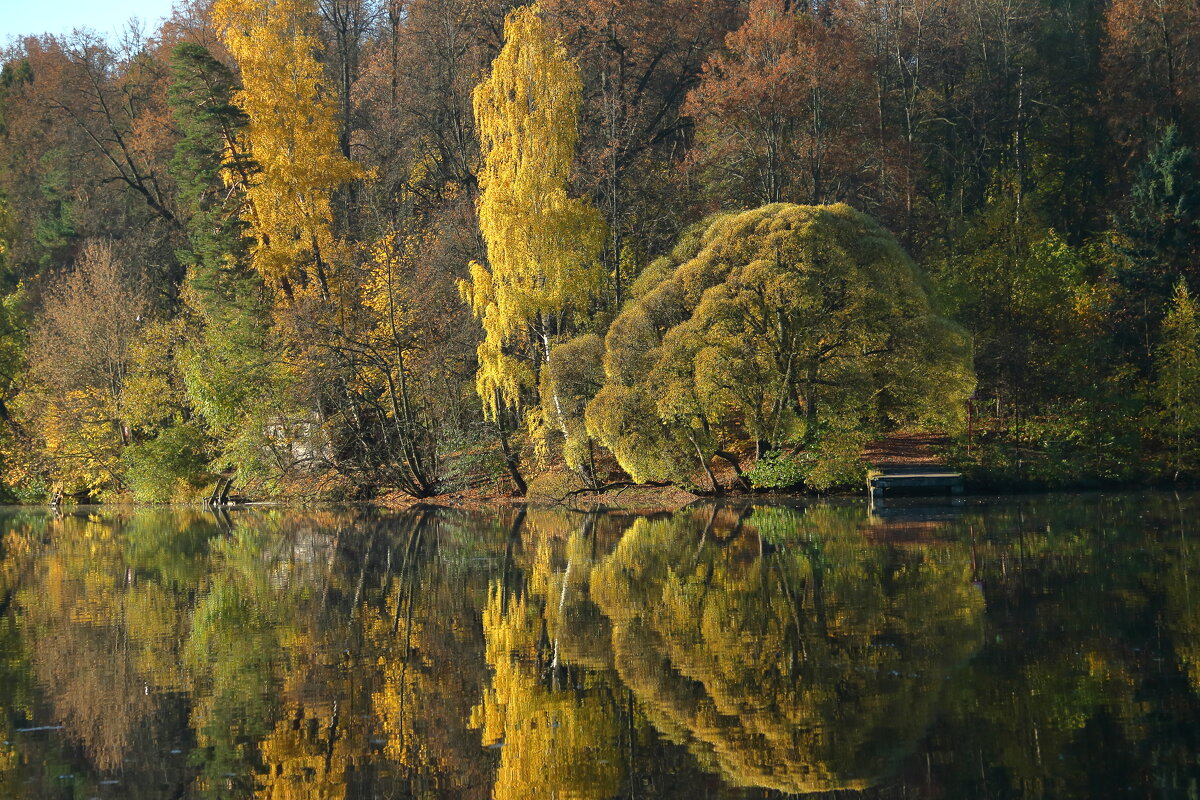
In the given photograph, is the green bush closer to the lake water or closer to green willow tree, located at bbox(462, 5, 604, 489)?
green willow tree, located at bbox(462, 5, 604, 489)

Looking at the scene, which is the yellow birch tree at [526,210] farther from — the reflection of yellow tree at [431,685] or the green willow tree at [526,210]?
the reflection of yellow tree at [431,685]

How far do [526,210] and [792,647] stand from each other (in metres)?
25.1

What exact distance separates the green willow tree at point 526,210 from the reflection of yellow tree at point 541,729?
22.7m

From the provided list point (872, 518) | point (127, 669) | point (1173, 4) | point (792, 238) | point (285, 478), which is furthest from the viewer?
point (1173, 4)

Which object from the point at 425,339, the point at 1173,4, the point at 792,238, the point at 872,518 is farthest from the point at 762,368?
the point at 1173,4

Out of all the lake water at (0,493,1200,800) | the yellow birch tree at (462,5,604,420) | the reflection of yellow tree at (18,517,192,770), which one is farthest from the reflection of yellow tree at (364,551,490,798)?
the yellow birch tree at (462,5,604,420)

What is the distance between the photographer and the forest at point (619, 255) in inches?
1307

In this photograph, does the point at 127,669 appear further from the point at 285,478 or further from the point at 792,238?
the point at 285,478

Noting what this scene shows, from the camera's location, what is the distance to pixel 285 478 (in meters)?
41.9

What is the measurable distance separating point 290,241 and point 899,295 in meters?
22.6

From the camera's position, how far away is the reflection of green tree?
8.96 metres

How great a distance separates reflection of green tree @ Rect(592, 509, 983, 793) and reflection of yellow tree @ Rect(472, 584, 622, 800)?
0.59m

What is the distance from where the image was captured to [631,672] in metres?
11.6

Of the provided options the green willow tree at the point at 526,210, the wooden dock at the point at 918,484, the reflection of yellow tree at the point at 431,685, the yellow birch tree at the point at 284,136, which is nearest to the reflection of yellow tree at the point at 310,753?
the reflection of yellow tree at the point at 431,685
